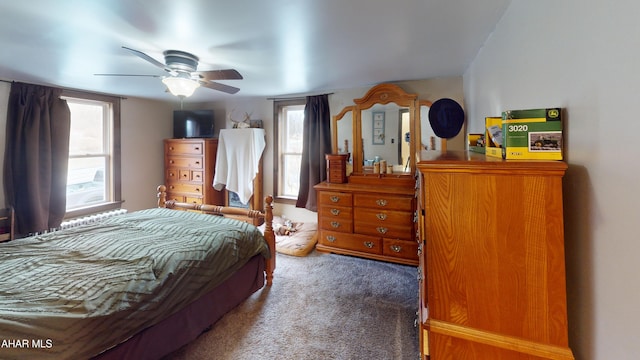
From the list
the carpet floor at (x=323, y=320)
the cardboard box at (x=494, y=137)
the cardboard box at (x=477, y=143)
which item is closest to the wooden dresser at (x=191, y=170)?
the carpet floor at (x=323, y=320)

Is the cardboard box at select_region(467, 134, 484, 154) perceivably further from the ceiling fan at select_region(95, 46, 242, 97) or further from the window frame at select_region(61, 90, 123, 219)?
the window frame at select_region(61, 90, 123, 219)

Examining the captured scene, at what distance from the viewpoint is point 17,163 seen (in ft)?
10.6

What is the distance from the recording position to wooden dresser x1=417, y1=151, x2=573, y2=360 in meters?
0.89

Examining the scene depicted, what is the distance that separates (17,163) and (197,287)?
3147 mm

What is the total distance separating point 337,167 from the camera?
360 cm

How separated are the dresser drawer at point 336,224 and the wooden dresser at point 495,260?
7.53 ft

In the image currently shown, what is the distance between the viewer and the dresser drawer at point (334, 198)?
3.31 metres

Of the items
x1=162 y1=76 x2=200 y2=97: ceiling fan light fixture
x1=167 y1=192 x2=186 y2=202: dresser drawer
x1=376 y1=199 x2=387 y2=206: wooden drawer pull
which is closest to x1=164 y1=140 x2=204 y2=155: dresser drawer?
x1=167 y1=192 x2=186 y2=202: dresser drawer

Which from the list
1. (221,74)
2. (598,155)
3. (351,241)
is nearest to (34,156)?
(221,74)

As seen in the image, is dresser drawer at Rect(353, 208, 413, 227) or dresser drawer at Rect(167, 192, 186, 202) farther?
dresser drawer at Rect(167, 192, 186, 202)

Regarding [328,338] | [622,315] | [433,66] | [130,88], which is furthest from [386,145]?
[130,88]

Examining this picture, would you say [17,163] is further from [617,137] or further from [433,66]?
[617,137]

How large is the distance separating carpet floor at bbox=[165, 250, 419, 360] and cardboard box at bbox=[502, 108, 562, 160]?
146cm

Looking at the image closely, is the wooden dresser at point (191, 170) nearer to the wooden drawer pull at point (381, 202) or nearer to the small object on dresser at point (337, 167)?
the small object on dresser at point (337, 167)
